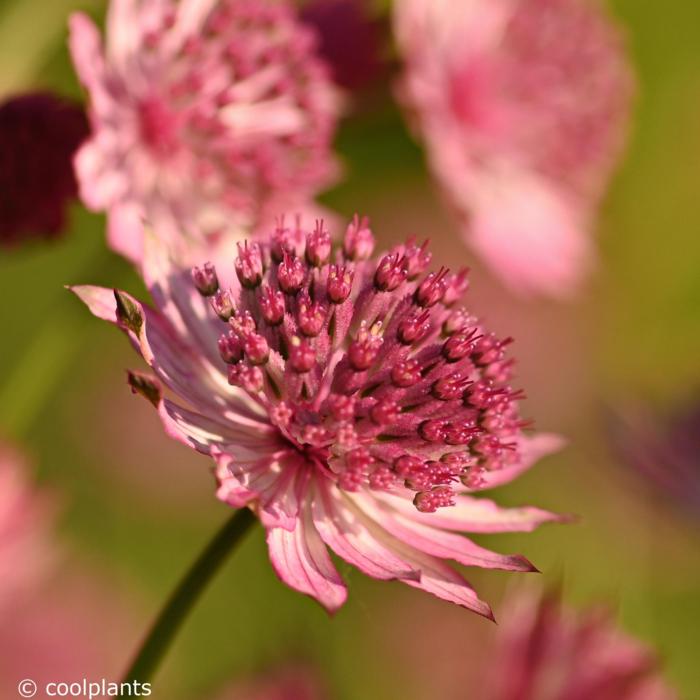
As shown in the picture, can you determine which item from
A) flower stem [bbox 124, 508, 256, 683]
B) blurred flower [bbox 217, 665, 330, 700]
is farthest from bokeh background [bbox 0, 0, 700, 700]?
flower stem [bbox 124, 508, 256, 683]

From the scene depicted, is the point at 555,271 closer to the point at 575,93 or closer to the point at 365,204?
the point at 575,93

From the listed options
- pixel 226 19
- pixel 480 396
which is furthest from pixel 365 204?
pixel 480 396

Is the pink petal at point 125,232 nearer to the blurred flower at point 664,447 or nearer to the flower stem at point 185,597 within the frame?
the flower stem at point 185,597

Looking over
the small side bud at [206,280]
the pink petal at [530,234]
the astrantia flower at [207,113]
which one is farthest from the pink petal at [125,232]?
the pink petal at [530,234]

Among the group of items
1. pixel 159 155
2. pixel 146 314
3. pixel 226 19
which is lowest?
pixel 146 314

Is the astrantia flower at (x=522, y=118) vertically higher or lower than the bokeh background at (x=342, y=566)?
higher

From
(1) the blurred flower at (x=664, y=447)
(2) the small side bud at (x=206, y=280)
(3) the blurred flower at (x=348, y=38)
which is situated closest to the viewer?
(2) the small side bud at (x=206, y=280)
